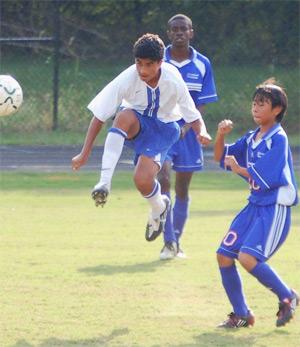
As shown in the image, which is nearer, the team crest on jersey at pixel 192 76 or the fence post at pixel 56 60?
the team crest on jersey at pixel 192 76

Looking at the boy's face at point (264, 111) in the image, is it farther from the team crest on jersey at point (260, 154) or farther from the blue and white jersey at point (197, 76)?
the blue and white jersey at point (197, 76)

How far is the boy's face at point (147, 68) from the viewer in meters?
7.94

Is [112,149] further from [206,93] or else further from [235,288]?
[206,93]

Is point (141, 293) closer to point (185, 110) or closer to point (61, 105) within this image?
point (185, 110)

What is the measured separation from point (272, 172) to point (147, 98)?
1.58 metres

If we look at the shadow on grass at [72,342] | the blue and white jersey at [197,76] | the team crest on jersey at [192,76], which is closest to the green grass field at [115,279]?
the shadow on grass at [72,342]

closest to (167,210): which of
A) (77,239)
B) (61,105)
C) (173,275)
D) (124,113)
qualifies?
(173,275)

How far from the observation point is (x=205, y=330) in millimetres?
7113

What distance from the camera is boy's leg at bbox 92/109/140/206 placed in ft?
25.7

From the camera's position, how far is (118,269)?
9203mm

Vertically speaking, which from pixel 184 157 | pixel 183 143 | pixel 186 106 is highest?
pixel 186 106

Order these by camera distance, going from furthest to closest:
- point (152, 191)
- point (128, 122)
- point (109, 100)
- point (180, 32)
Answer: point (180, 32), point (152, 191), point (128, 122), point (109, 100)

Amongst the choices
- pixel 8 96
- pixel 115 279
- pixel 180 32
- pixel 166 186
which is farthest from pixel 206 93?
pixel 115 279

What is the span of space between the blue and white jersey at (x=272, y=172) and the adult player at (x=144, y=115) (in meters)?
1.12
